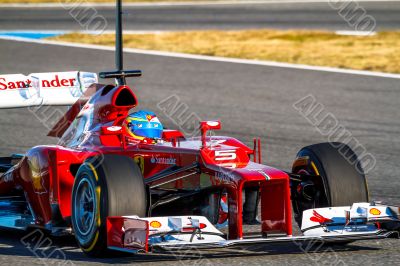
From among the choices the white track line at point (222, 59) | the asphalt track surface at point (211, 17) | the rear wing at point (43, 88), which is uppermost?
the asphalt track surface at point (211, 17)

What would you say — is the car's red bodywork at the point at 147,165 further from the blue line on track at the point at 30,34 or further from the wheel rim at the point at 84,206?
the blue line on track at the point at 30,34

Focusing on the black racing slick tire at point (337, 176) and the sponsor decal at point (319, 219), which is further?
the black racing slick tire at point (337, 176)

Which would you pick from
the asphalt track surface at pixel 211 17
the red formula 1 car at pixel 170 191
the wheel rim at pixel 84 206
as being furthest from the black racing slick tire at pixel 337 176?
the asphalt track surface at pixel 211 17

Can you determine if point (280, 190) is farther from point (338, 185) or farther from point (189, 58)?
point (189, 58)

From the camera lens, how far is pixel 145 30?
74.6 ft

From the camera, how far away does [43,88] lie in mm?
8781

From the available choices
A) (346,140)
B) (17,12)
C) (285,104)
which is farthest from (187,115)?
(17,12)

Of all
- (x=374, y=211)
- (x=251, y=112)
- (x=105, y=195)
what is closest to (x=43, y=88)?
(x=105, y=195)

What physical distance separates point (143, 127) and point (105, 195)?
4.48 feet

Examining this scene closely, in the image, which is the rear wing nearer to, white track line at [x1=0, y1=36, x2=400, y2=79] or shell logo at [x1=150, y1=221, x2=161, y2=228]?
shell logo at [x1=150, y1=221, x2=161, y2=228]

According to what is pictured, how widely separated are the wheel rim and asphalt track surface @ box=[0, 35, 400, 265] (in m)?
0.23

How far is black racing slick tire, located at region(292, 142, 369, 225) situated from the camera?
22.9ft

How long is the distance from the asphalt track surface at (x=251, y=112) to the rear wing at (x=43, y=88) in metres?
1.20

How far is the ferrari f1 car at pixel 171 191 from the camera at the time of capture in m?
6.45
